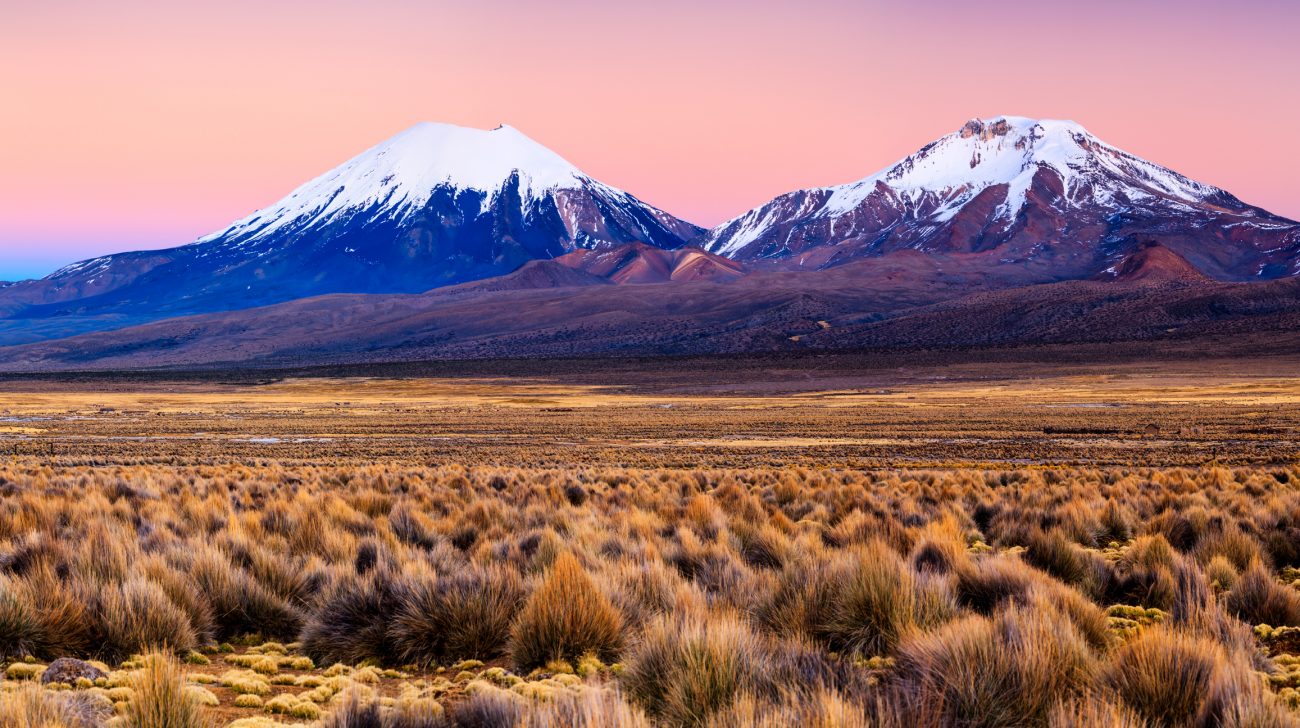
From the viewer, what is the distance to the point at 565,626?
645cm

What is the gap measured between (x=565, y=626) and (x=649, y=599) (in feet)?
3.64

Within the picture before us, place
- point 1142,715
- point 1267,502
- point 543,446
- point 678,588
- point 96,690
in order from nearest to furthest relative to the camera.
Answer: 1. point 1142,715
2. point 96,690
3. point 678,588
4. point 1267,502
5. point 543,446

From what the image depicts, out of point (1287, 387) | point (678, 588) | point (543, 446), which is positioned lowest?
point (1287, 387)

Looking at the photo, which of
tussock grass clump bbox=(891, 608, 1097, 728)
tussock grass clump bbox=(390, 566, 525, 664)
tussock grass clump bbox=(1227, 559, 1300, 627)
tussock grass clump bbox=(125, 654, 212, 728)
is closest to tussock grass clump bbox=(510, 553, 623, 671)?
tussock grass clump bbox=(390, 566, 525, 664)

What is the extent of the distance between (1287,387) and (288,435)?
6120cm

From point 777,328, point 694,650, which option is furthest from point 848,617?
point 777,328

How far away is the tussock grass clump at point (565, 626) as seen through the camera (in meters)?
6.37

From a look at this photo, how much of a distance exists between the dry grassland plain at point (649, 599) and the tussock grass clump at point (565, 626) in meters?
0.01

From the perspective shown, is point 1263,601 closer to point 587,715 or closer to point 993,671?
point 993,671

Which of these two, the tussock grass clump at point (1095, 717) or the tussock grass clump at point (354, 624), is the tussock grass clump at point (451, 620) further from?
the tussock grass clump at point (1095, 717)

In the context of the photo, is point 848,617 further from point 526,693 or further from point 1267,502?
point 1267,502

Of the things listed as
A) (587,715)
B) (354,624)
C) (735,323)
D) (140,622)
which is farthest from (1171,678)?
(735,323)

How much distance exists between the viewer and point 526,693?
17.7 feet

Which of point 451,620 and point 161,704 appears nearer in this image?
point 161,704
